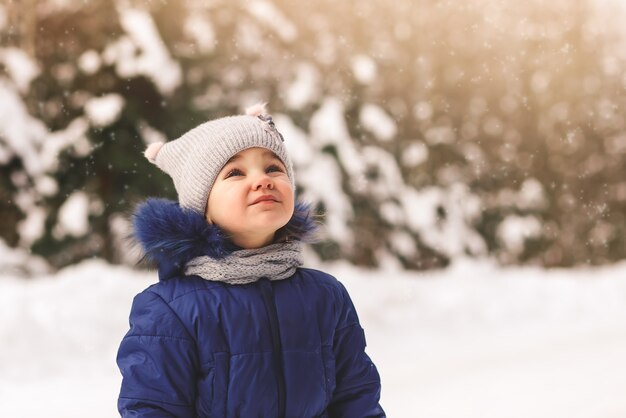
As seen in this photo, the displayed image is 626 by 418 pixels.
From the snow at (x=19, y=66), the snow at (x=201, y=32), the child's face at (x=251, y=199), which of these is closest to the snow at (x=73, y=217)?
the snow at (x=19, y=66)

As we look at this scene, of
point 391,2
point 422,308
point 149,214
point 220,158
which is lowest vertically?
point 422,308

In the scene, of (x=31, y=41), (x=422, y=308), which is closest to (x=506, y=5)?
(x=422, y=308)

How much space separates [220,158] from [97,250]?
12.2ft

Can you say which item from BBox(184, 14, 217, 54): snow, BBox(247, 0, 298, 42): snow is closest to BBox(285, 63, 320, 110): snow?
BBox(247, 0, 298, 42): snow

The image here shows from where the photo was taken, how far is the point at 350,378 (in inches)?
61.5

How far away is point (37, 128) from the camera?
4.63 metres

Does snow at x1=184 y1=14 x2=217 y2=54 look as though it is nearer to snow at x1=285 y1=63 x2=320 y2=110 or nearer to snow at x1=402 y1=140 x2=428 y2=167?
snow at x1=285 y1=63 x2=320 y2=110

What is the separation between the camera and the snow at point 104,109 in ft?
15.3

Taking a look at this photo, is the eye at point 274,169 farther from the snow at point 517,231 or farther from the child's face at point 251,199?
the snow at point 517,231

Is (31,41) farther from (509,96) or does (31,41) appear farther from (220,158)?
(509,96)

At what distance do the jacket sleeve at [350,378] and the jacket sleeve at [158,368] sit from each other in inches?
13.2

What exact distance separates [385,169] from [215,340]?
15.9ft

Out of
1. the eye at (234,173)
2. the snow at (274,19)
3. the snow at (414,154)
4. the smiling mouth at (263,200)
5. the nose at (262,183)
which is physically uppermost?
the snow at (274,19)

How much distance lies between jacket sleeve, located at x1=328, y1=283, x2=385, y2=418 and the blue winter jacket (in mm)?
29
